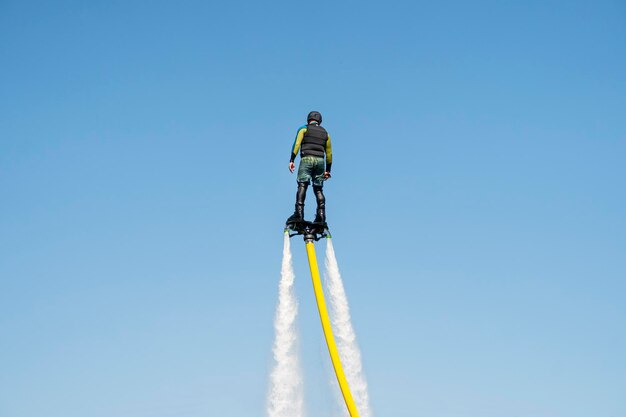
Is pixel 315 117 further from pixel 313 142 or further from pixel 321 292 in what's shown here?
pixel 321 292

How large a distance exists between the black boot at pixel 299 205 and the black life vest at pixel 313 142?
120cm

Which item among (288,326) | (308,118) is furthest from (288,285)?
(308,118)

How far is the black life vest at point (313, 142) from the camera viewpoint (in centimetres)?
3102

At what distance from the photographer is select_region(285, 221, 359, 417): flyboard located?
29469 millimetres

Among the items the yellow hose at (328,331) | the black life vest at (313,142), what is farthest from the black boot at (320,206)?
the black life vest at (313,142)

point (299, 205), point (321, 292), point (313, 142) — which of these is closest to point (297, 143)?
point (313, 142)

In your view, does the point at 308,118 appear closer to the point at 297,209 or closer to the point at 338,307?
the point at 297,209

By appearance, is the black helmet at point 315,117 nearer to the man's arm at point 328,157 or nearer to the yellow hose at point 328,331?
the man's arm at point 328,157

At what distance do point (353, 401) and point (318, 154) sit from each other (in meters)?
8.95

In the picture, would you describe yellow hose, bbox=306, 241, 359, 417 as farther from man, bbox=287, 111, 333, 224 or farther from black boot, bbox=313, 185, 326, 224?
man, bbox=287, 111, 333, 224

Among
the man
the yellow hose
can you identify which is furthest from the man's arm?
the yellow hose

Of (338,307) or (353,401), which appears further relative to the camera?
(338,307)

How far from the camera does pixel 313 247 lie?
30.8 metres

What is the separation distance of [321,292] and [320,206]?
3162mm
